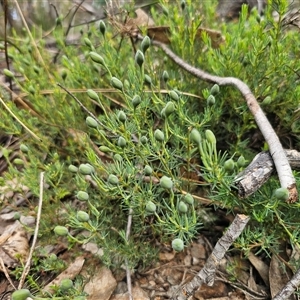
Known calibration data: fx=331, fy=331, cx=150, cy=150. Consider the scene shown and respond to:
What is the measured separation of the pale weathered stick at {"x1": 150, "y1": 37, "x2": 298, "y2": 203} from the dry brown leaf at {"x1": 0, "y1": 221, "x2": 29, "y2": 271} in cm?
114

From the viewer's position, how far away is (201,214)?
1.49 m

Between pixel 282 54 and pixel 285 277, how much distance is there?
0.93 metres

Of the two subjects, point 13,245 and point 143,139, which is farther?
point 13,245

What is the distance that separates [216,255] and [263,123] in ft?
1.76

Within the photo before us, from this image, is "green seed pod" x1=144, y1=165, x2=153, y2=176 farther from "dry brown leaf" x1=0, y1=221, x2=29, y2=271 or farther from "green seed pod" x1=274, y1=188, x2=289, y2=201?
"dry brown leaf" x1=0, y1=221, x2=29, y2=271

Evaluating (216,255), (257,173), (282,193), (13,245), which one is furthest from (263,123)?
(13,245)

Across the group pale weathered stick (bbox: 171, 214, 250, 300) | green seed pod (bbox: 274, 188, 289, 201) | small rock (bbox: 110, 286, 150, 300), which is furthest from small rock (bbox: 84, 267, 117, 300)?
green seed pod (bbox: 274, 188, 289, 201)

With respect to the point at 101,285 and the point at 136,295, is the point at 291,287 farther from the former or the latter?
the point at 101,285

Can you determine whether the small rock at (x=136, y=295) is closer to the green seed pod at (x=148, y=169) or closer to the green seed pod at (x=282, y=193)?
the green seed pod at (x=148, y=169)

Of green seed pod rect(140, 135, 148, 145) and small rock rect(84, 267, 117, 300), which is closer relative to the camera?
green seed pod rect(140, 135, 148, 145)

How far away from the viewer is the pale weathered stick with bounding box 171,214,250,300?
106 centimetres

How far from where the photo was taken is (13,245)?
5.12 feet

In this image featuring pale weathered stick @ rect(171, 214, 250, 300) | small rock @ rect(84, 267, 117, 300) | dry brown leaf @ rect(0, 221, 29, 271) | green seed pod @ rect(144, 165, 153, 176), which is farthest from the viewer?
dry brown leaf @ rect(0, 221, 29, 271)

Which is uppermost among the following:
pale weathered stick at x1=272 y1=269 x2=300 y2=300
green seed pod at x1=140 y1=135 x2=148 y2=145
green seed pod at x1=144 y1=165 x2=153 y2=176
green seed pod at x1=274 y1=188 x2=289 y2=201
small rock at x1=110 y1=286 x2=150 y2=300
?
green seed pod at x1=140 y1=135 x2=148 y2=145
